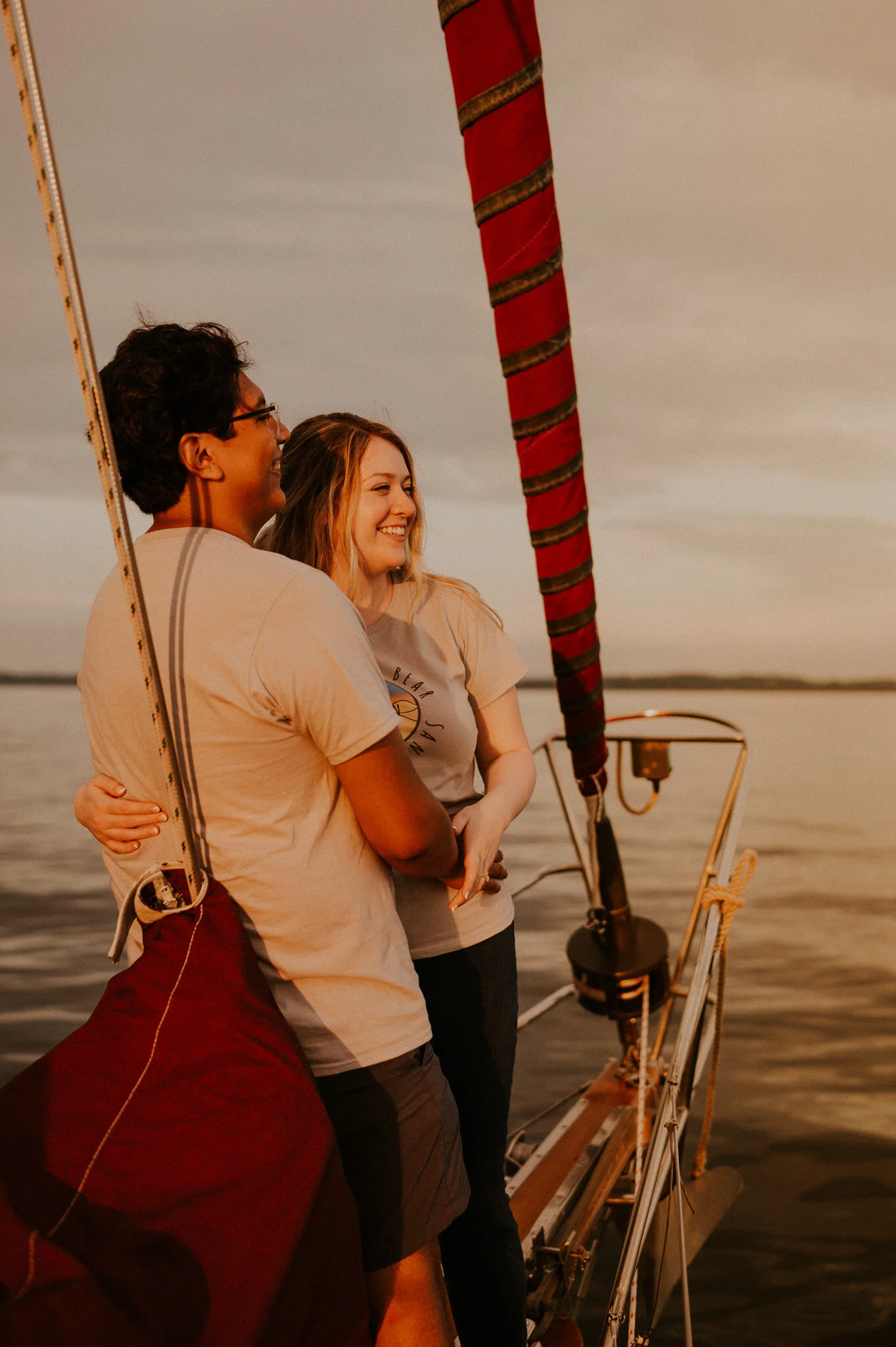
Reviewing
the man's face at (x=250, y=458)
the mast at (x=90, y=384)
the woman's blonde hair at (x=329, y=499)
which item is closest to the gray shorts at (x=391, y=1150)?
the mast at (x=90, y=384)

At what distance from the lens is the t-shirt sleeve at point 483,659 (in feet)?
6.10

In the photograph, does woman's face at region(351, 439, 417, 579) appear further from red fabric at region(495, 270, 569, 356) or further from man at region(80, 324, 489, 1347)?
man at region(80, 324, 489, 1347)

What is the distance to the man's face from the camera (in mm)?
1261

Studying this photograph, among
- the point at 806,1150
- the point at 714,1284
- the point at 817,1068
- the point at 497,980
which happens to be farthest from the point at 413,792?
the point at 817,1068

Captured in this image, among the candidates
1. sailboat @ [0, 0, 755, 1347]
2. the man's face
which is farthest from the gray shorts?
the man's face

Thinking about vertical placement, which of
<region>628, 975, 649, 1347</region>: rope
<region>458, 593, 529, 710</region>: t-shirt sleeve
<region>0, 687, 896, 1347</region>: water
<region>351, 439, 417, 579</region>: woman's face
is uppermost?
<region>351, 439, 417, 579</region>: woman's face

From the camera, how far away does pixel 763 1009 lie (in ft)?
23.7

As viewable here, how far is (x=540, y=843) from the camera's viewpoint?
1267cm

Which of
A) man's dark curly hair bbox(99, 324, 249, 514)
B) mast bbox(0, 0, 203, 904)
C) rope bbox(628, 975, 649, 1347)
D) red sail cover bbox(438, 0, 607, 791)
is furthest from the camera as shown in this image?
rope bbox(628, 975, 649, 1347)

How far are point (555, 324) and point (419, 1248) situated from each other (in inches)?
52.6

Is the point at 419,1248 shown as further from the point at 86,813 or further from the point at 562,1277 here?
the point at 562,1277

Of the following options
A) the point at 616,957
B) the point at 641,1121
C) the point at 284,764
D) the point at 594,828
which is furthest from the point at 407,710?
the point at 616,957

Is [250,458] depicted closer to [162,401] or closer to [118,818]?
[162,401]

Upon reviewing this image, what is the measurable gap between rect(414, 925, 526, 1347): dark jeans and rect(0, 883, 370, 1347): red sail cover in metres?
0.59
